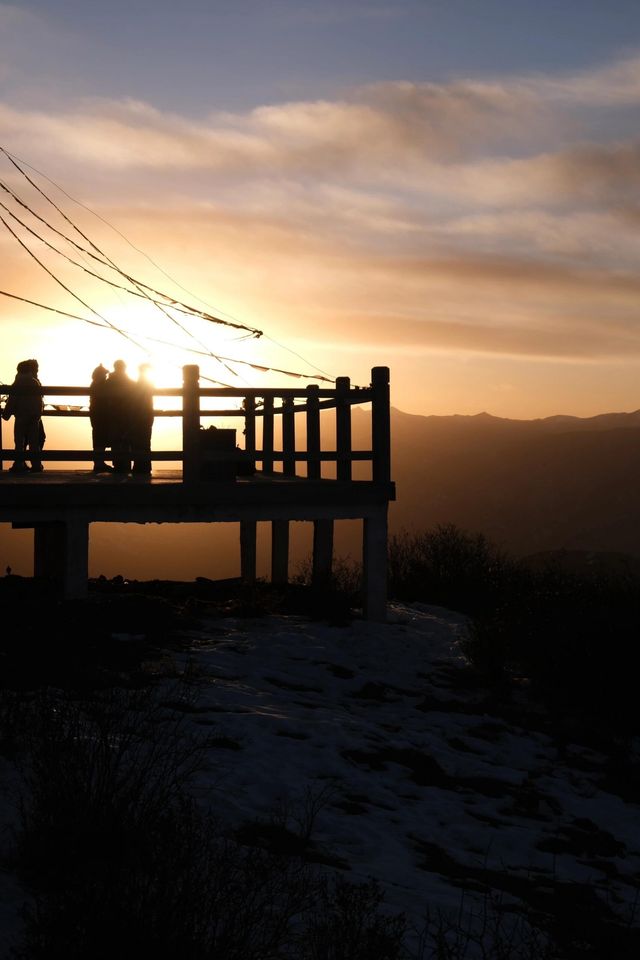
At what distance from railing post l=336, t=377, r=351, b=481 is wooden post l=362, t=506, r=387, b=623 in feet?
2.90

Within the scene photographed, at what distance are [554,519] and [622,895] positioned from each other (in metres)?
185

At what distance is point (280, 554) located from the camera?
1870 cm

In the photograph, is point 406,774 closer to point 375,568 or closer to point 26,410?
point 375,568

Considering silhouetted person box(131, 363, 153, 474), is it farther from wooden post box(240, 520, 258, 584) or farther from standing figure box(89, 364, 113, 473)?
wooden post box(240, 520, 258, 584)

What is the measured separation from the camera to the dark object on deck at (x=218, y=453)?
1429cm

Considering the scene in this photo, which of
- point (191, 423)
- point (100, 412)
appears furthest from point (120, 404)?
point (191, 423)

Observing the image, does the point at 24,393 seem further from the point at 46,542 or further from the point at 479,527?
the point at 479,527

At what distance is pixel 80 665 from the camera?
970cm

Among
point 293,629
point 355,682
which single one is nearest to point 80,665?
point 355,682

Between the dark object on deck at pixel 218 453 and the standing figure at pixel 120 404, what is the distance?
1146mm

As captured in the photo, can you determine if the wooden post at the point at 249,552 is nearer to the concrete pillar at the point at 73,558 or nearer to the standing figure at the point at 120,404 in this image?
the standing figure at the point at 120,404

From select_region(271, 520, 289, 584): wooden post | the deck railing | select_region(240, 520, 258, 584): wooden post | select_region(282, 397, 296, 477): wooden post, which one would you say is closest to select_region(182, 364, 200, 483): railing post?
the deck railing

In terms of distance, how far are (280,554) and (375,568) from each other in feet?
13.4

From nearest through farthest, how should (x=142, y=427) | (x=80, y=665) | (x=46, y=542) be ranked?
1. (x=80, y=665)
2. (x=142, y=427)
3. (x=46, y=542)
